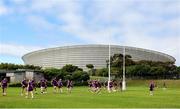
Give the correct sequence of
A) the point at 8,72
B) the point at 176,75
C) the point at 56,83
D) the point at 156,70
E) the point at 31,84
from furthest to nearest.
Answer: the point at 176,75, the point at 156,70, the point at 8,72, the point at 56,83, the point at 31,84

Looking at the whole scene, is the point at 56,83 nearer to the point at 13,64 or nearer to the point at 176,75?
the point at 13,64

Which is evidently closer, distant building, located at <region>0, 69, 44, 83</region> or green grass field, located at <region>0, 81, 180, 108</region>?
green grass field, located at <region>0, 81, 180, 108</region>

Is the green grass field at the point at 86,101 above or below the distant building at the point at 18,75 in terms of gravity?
below

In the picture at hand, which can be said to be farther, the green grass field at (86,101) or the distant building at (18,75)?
the distant building at (18,75)

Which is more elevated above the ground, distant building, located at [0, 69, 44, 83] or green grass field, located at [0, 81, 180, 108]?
distant building, located at [0, 69, 44, 83]

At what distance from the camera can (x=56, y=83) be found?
49.7m

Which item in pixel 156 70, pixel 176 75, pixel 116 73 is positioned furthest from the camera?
pixel 176 75

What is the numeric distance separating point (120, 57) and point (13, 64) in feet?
136

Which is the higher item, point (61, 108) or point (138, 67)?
point (138, 67)

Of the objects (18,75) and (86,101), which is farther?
(18,75)

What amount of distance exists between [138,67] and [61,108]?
134634mm

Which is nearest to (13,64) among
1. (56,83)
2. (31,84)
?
(56,83)

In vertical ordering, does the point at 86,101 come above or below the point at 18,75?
below

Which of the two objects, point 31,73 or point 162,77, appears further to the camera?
point 162,77
